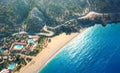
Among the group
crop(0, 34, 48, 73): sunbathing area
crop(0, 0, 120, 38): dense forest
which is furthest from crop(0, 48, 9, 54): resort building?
crop(0, 0, 120, 38): dense forest

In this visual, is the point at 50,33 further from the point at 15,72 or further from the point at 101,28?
the point at 15,72

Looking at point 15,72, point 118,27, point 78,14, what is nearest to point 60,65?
point 15,72

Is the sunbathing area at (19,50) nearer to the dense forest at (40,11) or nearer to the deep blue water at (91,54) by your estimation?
the dense forest at (40,11)

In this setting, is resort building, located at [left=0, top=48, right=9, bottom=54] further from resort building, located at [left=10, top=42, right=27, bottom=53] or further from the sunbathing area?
resort building, located at [left=10, top=42, right=27, bottom=53]

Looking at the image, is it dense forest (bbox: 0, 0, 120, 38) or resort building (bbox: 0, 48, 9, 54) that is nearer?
resort building (bbox: 0, 48, 9, 54)

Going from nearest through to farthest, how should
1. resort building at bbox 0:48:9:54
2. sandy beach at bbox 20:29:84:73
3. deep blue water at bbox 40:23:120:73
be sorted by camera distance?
deep blue water at bbox 40:23:120:73 → sandy beach at bbox 20:29:84:73 → resort building at bbox 0:48:9:54

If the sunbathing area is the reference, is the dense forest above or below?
above
